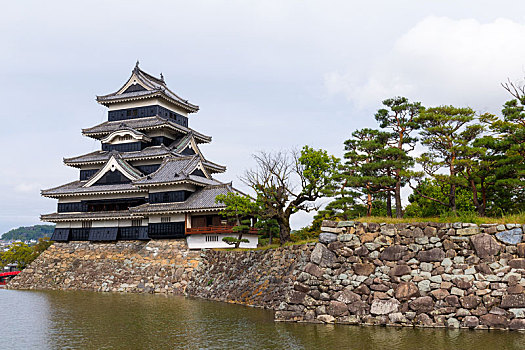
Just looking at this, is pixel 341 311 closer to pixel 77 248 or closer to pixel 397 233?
pixel 397 233

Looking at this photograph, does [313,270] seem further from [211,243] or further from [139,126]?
[139,126]

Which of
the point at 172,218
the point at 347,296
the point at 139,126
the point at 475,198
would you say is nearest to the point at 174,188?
the point at 172,218

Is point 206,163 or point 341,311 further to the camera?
point 206,163

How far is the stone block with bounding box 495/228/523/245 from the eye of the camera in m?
14.5

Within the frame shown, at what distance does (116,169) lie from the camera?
37281mm

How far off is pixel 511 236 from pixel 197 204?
21.2m

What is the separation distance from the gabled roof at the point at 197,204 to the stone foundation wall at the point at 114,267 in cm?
249

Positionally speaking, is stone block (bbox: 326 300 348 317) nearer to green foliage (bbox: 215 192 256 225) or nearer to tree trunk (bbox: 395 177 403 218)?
tree trunk (bbox: 395 177 403 218)

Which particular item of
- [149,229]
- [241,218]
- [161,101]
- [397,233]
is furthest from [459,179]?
[161,101]

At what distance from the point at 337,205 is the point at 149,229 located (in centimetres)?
1494

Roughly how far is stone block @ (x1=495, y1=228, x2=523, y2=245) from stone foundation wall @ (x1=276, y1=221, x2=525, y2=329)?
0.03 metres

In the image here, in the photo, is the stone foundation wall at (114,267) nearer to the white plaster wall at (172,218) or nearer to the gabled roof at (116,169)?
the white plaster wall at (172,218)

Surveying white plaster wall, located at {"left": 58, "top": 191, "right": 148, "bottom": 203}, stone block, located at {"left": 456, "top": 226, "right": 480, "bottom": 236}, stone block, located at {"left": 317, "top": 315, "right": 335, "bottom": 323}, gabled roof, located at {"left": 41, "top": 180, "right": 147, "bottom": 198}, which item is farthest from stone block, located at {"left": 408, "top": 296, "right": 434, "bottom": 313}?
white plaster wall, located at {"left": 58, "top": 191, "right": 148, "bottom": 203}

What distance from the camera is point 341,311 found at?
15.5 m
